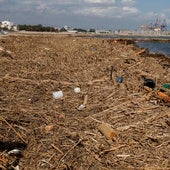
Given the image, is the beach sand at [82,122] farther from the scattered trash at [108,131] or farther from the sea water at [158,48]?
the sea water at [158,48]

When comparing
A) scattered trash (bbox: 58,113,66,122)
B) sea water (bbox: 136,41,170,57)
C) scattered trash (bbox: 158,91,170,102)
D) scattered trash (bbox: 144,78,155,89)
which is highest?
scattered trash (bbox: 144,78,155,89)

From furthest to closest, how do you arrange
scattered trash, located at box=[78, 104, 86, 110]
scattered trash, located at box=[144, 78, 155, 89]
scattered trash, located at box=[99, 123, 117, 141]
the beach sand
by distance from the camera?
scattered trash, located at box=[144, 78, 155, 89]
scattered trash, located at box=[78, 104, 86, 110]
scattered trash, located at box=[99, 123, 117, 141]
the beach sand

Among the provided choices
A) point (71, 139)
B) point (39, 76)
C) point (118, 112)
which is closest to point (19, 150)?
point (71, 139)

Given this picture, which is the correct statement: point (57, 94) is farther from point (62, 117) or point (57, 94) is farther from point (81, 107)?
point (62, 117)

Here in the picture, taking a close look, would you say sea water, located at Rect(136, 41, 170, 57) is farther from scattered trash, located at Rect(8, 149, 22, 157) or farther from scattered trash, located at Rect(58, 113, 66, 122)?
scattered trash, located at Rect(8, 149, 22, 157)

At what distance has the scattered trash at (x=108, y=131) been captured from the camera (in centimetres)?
665

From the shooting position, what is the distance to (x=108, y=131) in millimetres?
Answer: 6773

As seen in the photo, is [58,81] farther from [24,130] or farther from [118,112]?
[24,130]

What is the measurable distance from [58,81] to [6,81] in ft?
4.68

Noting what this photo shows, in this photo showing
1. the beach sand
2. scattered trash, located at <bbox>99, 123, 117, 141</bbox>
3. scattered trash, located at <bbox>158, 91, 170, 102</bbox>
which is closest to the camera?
the beach sand

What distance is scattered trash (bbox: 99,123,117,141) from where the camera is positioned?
6.65 m

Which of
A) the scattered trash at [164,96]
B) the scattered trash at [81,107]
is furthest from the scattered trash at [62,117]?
the scattered trash at [164,96]

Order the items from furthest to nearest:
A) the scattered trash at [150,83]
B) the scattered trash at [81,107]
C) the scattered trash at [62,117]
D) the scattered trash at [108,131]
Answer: the scattered trash at [150,83] → the scattered trash at [81,107] → the scattered trash at [62,117] → the scattered trash at [108,131]

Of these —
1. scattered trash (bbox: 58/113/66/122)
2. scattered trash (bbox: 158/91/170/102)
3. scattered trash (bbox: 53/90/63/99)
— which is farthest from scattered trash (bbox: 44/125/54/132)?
scattered trash (bbox: 158/91/170/102)
